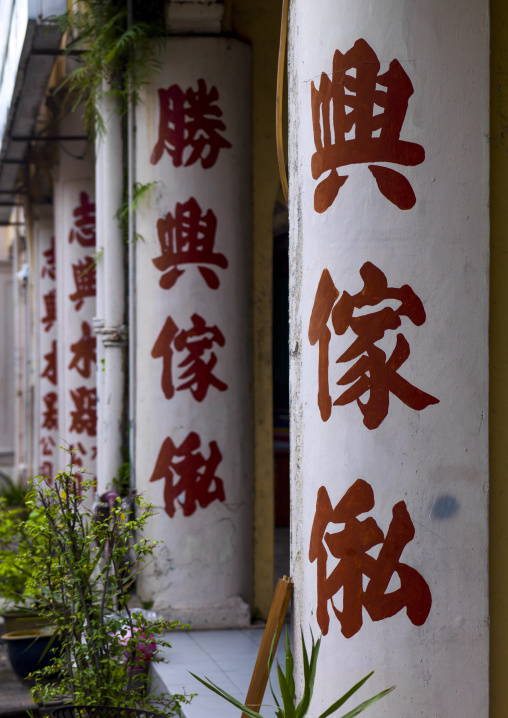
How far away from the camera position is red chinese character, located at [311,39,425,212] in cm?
322

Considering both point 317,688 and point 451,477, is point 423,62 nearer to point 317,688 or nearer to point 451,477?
point 451,477

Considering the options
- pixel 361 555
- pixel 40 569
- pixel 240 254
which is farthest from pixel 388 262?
pixel 240 254

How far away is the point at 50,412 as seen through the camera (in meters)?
12.2

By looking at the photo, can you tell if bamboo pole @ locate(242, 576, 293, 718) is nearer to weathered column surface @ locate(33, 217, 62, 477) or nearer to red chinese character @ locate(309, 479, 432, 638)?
red chinese character @ locate(309, 479, 432, 638)

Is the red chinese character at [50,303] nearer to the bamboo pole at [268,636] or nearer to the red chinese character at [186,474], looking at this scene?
the red chinese character at [186,474]

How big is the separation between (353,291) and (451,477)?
722mm

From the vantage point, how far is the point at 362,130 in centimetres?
325

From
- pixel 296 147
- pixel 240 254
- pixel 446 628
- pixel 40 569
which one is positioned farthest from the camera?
pixel 240 254

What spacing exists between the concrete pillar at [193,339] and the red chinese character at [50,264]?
616cm

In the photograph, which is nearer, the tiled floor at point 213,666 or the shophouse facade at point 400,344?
the shophouse facade at point 400,344

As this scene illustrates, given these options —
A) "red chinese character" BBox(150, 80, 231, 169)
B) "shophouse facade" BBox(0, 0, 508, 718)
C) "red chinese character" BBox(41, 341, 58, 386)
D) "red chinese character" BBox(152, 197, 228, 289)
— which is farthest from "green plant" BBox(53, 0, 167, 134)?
"red chinese character" BBox(41, 341, 58, 386)

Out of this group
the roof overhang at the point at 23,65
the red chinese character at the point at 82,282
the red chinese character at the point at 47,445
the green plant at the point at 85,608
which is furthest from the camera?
the red chinese character at the point at 47,445

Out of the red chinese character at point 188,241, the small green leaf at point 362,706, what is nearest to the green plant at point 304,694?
the small green leaf at point 362,706

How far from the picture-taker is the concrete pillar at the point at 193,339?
20.2ft
